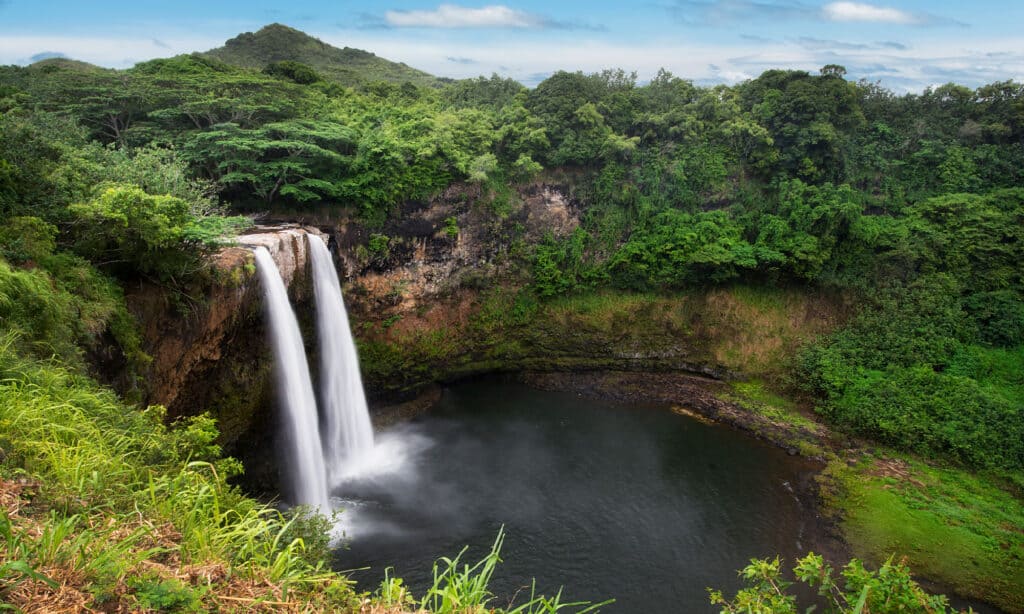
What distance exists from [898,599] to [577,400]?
44.8 ft

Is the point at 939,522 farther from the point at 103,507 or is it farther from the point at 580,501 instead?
the point at 103,507

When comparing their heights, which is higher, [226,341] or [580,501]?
[226,341]

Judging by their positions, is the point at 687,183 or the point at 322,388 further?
the point at 687,183

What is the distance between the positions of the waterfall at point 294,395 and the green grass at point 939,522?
13563 millimetres

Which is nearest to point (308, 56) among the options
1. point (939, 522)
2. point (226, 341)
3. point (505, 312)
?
point (505, 312)

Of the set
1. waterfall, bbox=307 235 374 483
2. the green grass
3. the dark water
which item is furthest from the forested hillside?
the dark water

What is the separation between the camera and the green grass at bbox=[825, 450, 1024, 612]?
12.3 m

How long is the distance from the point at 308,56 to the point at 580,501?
3897 cm

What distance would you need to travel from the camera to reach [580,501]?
1409 cm

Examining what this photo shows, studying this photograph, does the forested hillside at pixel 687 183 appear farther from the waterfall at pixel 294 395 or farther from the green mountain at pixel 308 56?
the green mountain at pixel 308 56

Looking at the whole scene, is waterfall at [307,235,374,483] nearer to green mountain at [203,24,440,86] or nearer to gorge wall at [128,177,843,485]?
gorge wall at [128,177,843,485]

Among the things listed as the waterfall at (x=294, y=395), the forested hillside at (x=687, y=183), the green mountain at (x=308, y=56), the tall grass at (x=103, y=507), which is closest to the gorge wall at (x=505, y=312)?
the forested hillside at (x=687, y=183)

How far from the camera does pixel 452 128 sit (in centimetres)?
2016

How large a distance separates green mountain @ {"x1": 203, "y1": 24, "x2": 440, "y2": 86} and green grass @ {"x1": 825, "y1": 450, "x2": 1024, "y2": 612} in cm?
3072
